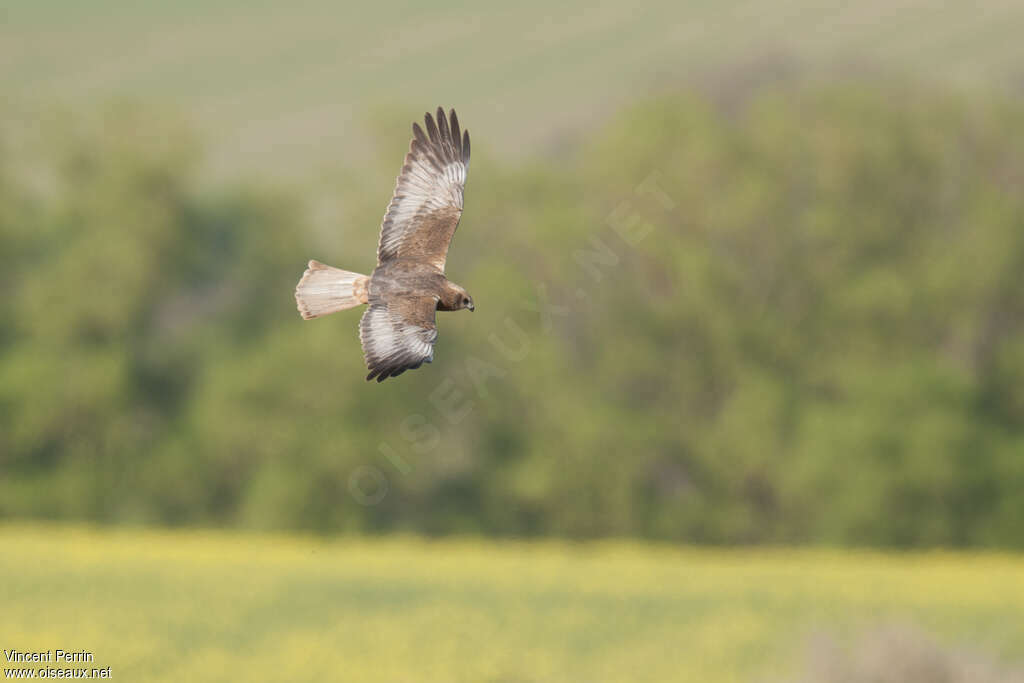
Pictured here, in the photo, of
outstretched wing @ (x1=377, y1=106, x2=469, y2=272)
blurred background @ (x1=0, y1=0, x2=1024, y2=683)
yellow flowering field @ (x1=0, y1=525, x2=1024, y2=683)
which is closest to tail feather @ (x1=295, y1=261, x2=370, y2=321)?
outstretched wing @ (x1=377, y1=106, x2=469, y2=272)

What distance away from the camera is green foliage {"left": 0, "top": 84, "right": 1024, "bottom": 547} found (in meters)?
38.8

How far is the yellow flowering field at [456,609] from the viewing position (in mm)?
17234

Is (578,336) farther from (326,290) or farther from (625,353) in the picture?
(326,290)

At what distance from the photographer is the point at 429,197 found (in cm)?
312

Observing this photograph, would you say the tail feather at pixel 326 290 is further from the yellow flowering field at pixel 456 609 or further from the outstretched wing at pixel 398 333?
the yellow flowering field at pixel 456 609

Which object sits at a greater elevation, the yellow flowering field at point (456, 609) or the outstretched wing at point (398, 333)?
the outstretched wing at point (398, 333)

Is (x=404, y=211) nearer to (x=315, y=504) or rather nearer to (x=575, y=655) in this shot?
(x=575, y=655)

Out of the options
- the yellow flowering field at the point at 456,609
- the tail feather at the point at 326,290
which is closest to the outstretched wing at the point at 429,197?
the tail feather at the point at 326,290

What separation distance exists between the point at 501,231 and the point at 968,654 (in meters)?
30.1

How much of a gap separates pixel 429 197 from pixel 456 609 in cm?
1926

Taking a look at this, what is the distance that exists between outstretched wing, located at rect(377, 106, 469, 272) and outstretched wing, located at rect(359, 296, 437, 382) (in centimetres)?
12

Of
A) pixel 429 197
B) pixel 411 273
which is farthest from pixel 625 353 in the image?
pixel 411 273

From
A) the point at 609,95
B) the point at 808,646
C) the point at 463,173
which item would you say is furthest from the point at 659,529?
the point at 463,173

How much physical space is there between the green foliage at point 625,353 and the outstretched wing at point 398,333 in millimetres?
34512
